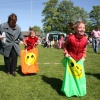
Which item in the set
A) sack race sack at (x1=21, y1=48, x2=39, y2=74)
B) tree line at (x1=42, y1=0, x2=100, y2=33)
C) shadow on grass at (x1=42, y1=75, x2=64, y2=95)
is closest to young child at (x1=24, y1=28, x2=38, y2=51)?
sack race sack at (x1=21, y1=48, x2=39, y2=74)

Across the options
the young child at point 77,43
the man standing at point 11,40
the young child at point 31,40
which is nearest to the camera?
the young child at point 77,43

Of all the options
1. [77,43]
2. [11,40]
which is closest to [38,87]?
[77,43]

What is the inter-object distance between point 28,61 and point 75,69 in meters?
2.62

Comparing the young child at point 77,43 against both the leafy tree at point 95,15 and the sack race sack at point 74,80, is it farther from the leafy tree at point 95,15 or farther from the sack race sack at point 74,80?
the leafy tree at point 95,15

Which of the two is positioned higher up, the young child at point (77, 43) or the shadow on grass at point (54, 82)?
the young child at point (77, 43)

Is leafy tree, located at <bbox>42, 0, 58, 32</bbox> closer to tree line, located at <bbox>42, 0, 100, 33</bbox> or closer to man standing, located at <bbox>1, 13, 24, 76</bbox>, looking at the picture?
tree line, located at <bbox>42, 0, 100, 33</bbox>

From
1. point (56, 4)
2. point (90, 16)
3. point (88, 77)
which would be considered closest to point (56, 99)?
point (88, 77)

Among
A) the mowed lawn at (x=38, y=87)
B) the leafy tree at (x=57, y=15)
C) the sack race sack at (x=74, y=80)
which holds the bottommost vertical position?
the mowed lawn at (x=38, y=87)

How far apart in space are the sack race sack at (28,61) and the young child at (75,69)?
2.28m

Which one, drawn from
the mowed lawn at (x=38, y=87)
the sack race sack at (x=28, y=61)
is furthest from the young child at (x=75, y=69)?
the sack race sack at (x=28, y=61)

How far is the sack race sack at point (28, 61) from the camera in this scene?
7496 millimetres

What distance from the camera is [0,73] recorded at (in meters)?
7.86

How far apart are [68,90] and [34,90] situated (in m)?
0.99

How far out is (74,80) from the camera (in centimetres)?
534
